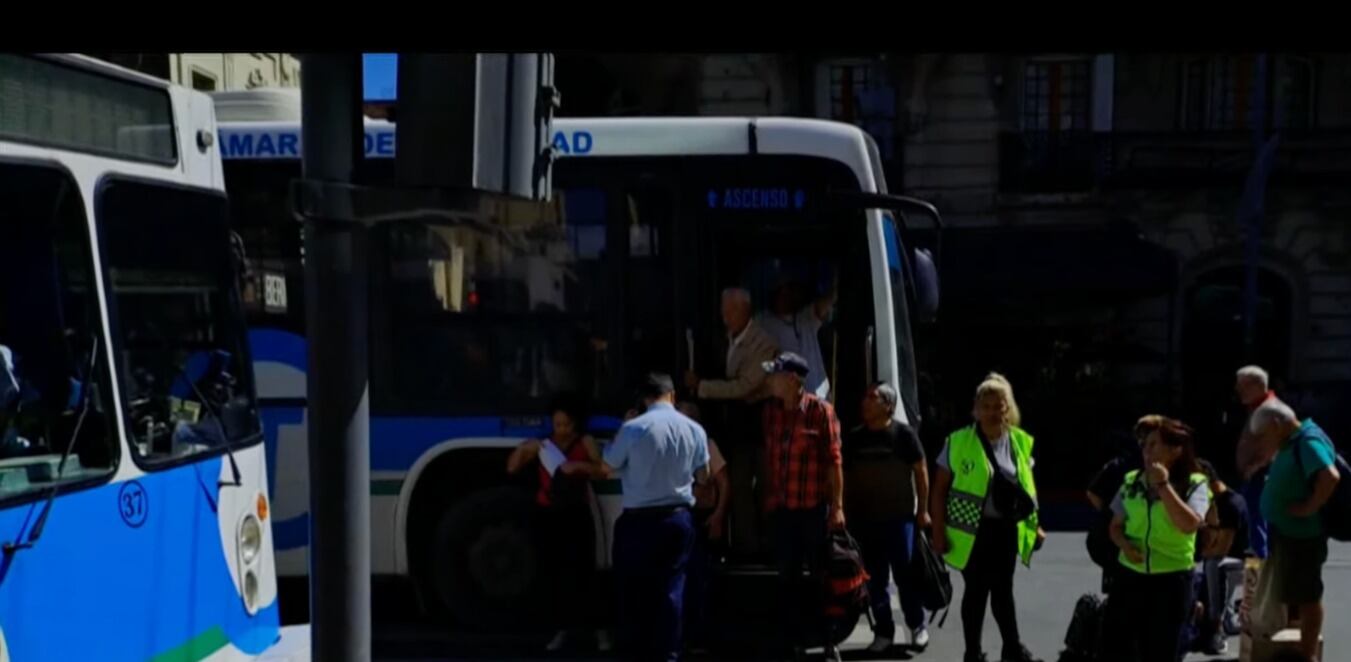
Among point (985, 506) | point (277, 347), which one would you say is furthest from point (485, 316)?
point (985, 506)

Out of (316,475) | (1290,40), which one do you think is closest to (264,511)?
(316,475)

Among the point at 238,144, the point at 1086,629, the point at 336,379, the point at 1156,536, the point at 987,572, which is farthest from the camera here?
the point at 238,144

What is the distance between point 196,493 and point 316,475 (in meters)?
1.54

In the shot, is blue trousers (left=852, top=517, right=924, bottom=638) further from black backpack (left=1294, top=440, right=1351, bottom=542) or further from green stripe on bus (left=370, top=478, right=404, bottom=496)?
green stripe on bus (left=370, top=478, right=404, bottom=496)

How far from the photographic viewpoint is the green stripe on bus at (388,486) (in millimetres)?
8961

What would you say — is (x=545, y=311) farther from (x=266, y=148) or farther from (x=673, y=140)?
(x=266, y=148)

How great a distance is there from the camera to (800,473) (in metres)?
7.62

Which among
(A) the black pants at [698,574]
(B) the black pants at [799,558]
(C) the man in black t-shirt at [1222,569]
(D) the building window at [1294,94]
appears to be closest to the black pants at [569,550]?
(A) the black pants at [698,574]

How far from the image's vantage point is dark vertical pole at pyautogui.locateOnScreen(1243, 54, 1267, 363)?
1945cm

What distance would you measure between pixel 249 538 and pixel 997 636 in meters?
5.46

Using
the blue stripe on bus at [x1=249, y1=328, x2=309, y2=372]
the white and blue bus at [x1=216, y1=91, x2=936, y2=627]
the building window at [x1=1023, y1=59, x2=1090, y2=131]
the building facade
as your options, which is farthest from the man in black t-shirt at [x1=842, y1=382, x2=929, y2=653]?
the building window at [x1=1023, y1=59, x2=1090, y2=131]

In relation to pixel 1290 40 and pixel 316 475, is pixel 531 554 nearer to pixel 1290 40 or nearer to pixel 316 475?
pixel 316 475

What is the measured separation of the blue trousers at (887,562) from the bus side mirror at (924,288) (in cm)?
171

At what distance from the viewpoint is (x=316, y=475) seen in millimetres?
3357
